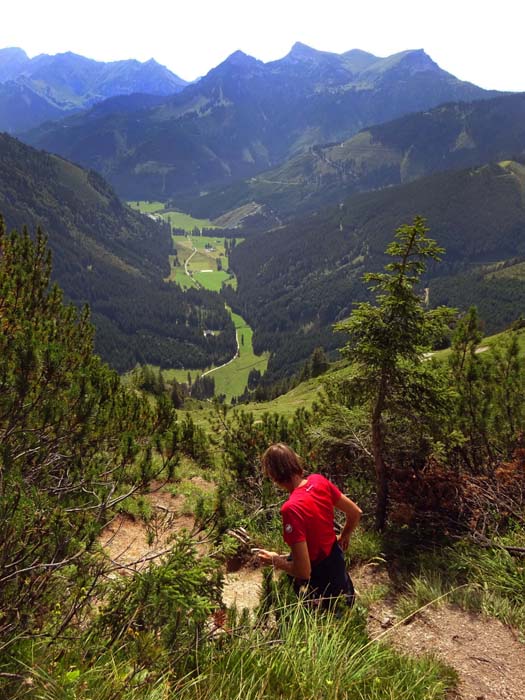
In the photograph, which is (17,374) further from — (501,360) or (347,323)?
(501,360)

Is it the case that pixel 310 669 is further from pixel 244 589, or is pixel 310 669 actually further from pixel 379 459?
pixel 379 459

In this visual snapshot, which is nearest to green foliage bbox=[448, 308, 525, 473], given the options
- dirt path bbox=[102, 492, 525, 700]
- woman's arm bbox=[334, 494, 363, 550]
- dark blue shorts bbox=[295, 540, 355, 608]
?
dirt path bbox=[102, 492, 525, 700]

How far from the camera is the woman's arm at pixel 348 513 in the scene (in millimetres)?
5176

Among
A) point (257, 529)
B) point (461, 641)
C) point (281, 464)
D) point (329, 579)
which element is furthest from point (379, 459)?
point (281, 464)

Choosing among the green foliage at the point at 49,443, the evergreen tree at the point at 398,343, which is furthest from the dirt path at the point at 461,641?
the evergreen tree at the point at 398,343

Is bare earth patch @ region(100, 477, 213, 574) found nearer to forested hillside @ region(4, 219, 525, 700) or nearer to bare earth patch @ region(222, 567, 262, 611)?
forested hillside @ region(4, 219, 525, 700)

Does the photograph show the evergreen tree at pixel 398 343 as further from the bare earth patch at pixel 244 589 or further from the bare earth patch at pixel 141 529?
the bare earth patch at pixel 141 529

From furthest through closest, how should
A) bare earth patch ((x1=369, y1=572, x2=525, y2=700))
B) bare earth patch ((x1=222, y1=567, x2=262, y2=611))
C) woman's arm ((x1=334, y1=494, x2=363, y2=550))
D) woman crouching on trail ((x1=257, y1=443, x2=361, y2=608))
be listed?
bare earth patch ((x1=222, y1=567, x2=262, y2=611)) → woman's arm ((x1=334, y1=494, x2=363, y2=550)) → woman crouching on trail ((x1=257, y1=443, x2=361, y2=608)) → bare earth patch ((x1=369, y1=572, x2=525, y2=700))

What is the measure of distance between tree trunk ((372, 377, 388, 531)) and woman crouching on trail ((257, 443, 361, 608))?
4.00m

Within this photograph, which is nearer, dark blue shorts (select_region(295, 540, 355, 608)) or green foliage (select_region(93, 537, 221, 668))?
green foliage (select_region(93, 537, 221, 668))

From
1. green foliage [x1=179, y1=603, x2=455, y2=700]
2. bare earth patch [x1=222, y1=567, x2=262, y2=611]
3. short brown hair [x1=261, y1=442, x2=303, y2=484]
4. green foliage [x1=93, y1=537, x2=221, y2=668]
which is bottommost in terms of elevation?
bare earth patch [x1=222, y1=567, x2=262, y2=611]

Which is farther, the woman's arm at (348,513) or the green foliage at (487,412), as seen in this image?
Answer: the green foliage at (487,412)

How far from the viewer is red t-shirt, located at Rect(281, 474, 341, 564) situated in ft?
14.9

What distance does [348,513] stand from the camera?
5305mm
